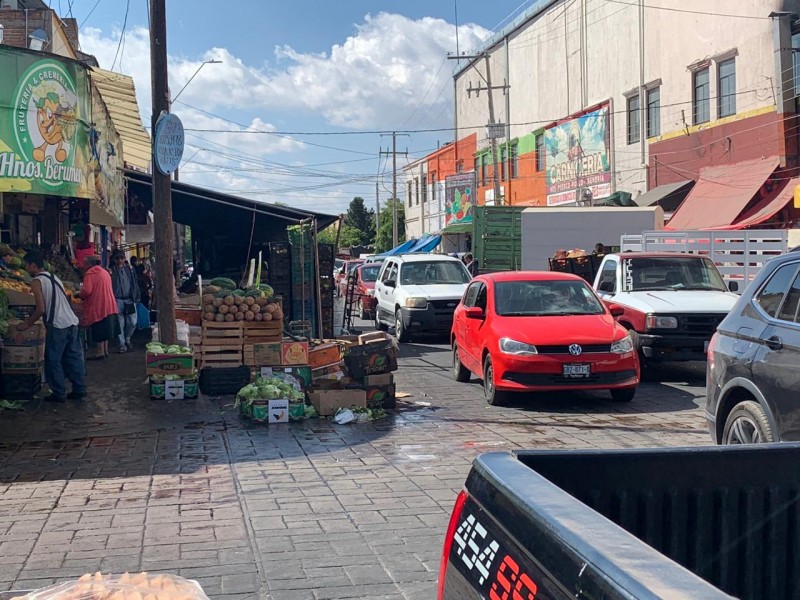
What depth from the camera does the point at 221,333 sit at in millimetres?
11328

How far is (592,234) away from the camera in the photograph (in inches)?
903

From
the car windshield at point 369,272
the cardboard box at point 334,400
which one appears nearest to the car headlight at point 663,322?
the cardboard box at point 334,400

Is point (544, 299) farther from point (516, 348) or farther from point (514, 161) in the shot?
point (514, 161)

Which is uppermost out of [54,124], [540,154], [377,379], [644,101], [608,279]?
[644,101]

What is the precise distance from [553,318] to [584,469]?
28.5ft

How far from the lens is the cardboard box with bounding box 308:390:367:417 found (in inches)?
390

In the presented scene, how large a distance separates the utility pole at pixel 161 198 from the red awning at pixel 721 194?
17.3 m

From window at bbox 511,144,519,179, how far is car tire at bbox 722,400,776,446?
39.4 m

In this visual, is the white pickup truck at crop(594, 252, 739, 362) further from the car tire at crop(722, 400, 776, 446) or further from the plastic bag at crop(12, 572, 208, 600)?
the plastic bag at crop(12, 572, 208, 600)

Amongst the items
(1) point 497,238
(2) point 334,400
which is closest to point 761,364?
(2) point 334,400

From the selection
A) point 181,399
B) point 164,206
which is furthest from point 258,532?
point 164,206

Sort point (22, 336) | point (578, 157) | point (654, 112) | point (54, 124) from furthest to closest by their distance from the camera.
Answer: point (578, 157) → point (654, 112) → point (22, 336) → point (54, 124)

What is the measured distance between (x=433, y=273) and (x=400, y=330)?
1.79 meters

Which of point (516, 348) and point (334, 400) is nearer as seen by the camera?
point (334, 400)
